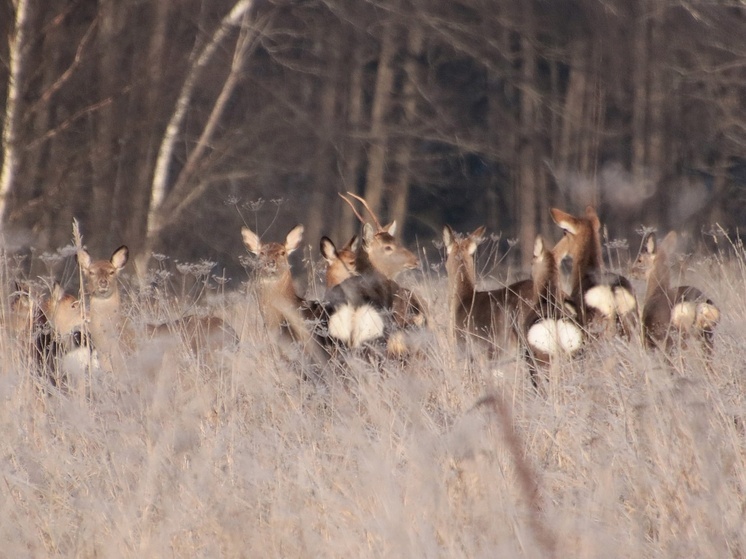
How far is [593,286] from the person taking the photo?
6719mm

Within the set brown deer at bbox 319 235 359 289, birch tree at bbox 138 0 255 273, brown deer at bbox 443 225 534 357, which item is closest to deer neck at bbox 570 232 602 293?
brown deer at bbox 443 225 534 357

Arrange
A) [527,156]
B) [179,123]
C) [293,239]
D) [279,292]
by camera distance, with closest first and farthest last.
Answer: [279,292], [293,239], [179,123], [527,156]

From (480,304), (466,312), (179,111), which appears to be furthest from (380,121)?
(466,312)

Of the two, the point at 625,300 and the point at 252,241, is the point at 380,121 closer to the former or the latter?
the point at 252,241

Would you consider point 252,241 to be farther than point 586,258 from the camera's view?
Yes

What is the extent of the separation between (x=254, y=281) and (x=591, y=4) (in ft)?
43.7

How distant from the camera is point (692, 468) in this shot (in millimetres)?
3617

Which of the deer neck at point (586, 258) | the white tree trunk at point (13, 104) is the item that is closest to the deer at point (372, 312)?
the deer neck at point (586, 258)

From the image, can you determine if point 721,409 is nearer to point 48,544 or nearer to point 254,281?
point 48,544

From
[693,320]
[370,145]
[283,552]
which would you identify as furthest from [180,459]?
[370,145]

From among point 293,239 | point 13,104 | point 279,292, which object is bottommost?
point 13,104

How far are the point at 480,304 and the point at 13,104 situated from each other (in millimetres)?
6177

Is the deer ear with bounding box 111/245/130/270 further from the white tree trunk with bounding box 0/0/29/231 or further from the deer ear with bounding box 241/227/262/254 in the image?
the white tree trunk with bounding box 0/0/29/231

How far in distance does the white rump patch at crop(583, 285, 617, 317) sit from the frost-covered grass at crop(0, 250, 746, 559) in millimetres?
1441
